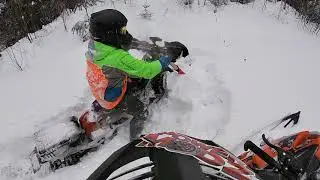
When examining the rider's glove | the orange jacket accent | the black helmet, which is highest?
the black helmet

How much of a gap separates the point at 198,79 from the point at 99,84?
1389 millimetres

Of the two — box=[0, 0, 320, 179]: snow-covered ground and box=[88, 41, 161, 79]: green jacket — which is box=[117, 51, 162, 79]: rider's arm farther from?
box=[0, 0, 320, 179]: snow-covered ground

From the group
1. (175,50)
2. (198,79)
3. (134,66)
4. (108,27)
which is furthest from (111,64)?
(198,79)

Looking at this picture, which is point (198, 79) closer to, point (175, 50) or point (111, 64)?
point (175, 50)

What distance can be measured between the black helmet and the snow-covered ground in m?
1.14

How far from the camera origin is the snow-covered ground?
5227 mm

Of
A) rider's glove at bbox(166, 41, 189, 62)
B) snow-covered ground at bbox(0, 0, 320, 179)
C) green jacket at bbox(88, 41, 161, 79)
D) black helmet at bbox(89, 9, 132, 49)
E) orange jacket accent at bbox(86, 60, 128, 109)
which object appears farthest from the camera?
rider's glove at bbox(166, 41, 189, 62)

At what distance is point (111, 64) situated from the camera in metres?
4.84

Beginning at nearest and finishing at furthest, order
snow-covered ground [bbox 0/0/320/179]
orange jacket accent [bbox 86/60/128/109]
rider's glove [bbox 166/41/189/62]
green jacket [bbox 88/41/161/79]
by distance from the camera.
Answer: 1. green jacket [bbox 88/41/161/79]
2. orange jacket accent [bbox 86/60/128/109]
3. snow-covered ground [bbox 0/0/320/179]
4. rider's glove [bbox 166/41/189/62]

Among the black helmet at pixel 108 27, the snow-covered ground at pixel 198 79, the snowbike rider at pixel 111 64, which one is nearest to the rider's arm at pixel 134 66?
the snowbike rider at pixel 111 64

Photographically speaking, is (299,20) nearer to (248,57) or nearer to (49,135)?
(248,57)

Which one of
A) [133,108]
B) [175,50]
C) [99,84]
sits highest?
[175,50]

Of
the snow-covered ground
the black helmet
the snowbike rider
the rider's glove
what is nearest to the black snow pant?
the snowbike rider

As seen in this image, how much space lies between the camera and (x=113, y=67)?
4.88 metres
